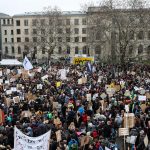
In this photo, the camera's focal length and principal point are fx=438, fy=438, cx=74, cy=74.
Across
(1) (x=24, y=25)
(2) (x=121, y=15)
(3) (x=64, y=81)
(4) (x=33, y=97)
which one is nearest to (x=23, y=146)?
(4) (x=33, y=97)

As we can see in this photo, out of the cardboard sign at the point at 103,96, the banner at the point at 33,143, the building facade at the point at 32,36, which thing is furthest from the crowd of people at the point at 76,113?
the building facade at the point at 32,36

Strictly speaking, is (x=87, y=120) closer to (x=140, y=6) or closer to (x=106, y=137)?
(x=106, y=137)

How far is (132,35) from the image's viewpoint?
4928cm

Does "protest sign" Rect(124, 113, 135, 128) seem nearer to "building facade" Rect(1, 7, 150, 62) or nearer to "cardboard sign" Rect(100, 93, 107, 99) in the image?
"cardboard sign" Rect(100, 93, 107, 99)

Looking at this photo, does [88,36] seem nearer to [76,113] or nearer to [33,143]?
[76,113]

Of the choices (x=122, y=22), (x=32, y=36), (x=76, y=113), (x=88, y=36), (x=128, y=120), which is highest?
(x=122, y=22)

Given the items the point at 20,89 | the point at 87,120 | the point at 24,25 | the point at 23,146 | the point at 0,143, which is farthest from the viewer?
the point at 24,25

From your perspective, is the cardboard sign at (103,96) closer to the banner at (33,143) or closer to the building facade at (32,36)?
the banner at (33,143)

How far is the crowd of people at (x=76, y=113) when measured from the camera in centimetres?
1548

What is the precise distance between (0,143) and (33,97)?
8.32 meters

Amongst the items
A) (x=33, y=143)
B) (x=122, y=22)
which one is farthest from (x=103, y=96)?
(x=122, y=22)

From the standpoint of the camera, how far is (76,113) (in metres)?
19.5

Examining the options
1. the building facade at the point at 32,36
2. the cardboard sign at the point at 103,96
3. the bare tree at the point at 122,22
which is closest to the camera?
the cardboard sign at the point at 103,96

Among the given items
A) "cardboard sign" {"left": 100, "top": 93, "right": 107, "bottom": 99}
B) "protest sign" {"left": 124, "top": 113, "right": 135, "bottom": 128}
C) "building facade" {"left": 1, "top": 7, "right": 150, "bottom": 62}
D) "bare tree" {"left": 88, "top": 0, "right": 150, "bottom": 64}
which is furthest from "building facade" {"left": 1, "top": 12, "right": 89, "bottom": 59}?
"protest sign" {"left": 124, "top": 113, "right": 135, "bottom": 128}
